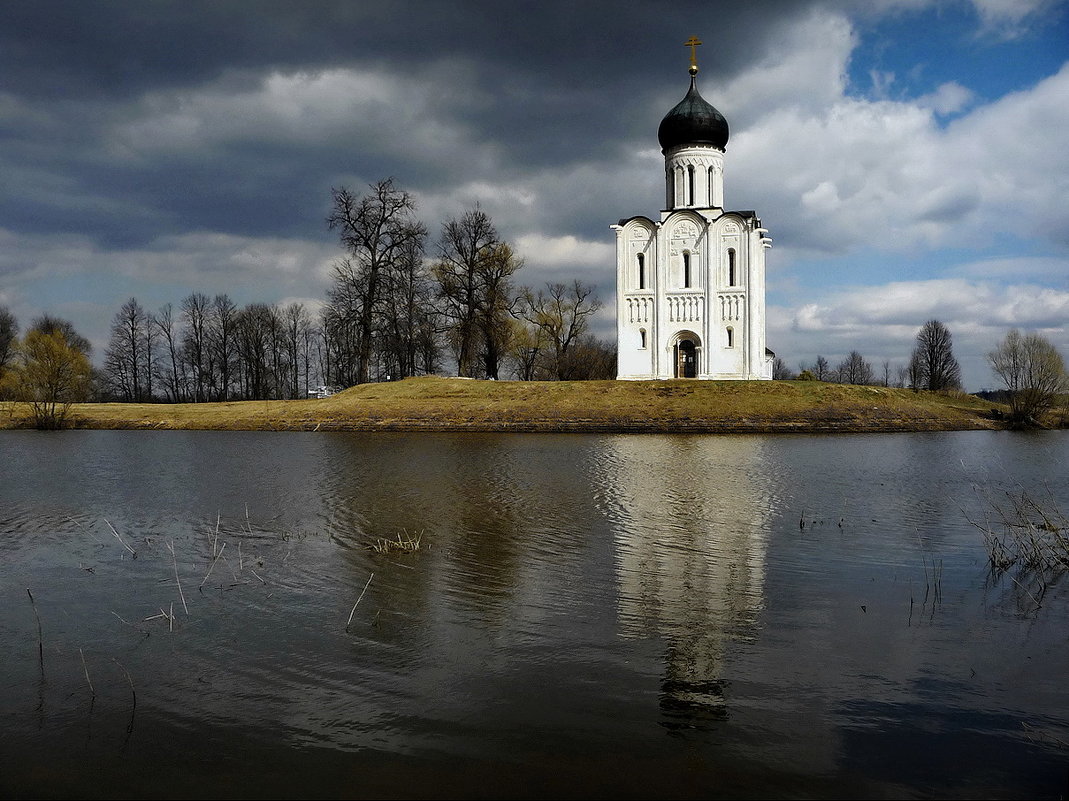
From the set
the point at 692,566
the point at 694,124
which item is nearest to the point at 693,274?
the point at 694,124

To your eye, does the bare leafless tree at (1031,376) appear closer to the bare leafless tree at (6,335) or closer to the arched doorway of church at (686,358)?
the arched doorway of church at (686,358)

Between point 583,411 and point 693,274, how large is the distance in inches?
588

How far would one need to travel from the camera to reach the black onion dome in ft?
157

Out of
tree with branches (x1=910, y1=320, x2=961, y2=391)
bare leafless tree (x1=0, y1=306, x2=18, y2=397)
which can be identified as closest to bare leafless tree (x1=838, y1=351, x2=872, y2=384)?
tree with branches (x1=910, y1=320, x2=961, y2=391)

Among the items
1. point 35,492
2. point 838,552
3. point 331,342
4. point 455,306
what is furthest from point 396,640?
point 331,342

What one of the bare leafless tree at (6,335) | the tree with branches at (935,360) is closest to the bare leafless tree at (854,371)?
the tree with branches at (935,360)

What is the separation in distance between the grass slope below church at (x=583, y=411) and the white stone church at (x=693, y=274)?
563 cm

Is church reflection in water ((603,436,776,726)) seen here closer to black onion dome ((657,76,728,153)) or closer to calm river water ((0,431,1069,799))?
calm river water ((0,431,1069,799))

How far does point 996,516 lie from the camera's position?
12.5 m

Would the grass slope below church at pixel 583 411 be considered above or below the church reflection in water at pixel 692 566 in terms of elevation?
above

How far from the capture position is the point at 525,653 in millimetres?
6059

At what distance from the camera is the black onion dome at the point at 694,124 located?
4784cm

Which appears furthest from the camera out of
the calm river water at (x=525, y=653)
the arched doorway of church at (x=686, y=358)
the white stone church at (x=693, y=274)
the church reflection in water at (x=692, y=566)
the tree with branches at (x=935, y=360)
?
the tree with branches at (x=935, y=360)

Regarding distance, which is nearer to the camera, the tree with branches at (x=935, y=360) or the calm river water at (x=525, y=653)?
the calm river water at (x=525, y=653)
